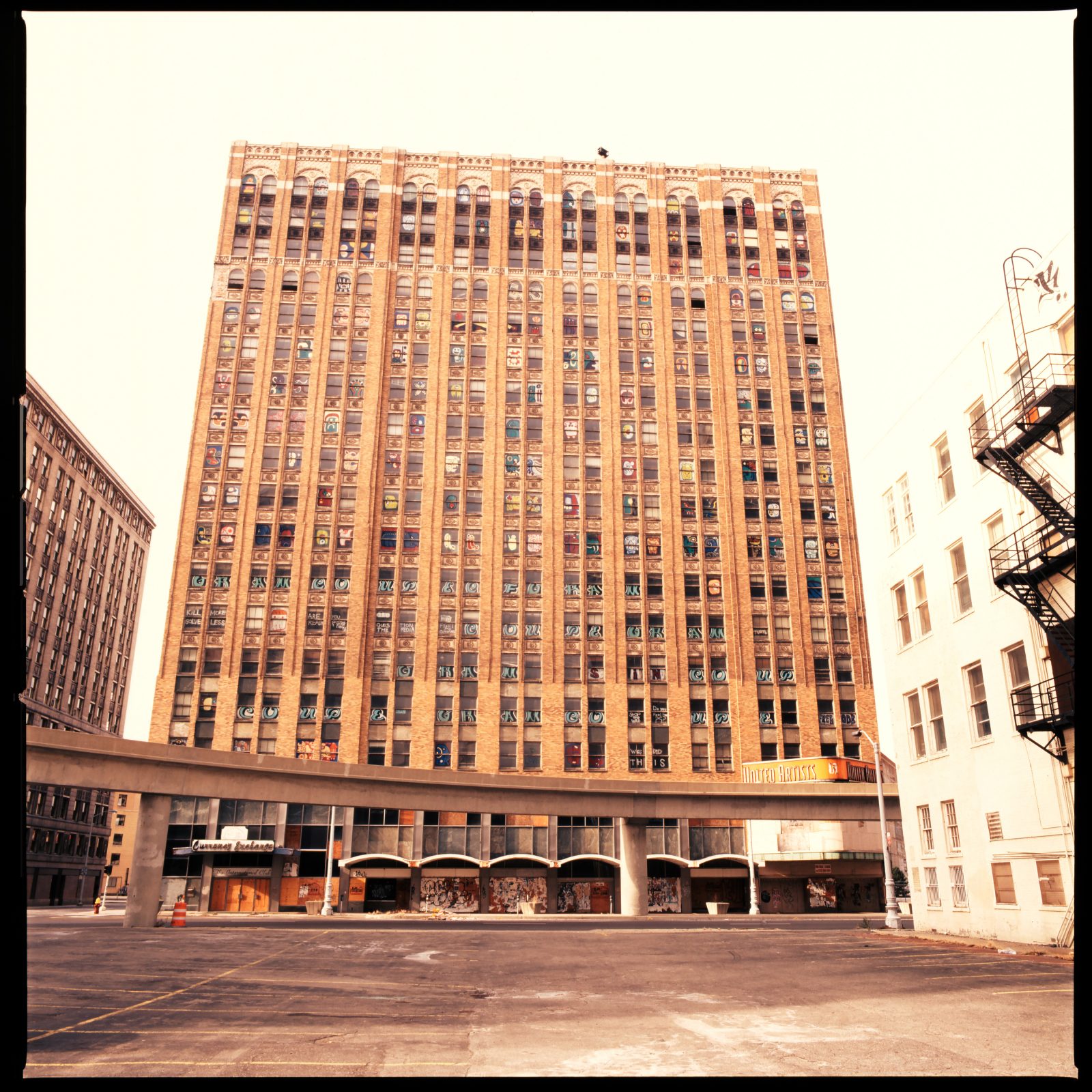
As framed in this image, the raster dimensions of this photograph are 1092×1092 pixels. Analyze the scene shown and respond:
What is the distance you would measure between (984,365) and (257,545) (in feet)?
194

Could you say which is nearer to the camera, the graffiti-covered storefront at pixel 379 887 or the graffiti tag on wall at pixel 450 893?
the graffiti-covered storefront at pixel 379 887

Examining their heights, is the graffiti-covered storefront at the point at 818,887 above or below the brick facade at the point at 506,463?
below

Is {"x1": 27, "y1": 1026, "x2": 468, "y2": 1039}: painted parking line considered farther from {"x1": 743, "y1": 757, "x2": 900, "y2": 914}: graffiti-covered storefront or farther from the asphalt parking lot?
{"x1": 743, "y1": 757, "x2": 900, "y2": 914}: graffiti-covered storefront

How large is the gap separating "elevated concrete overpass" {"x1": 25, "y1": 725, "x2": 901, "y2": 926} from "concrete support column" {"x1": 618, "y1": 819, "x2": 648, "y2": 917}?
61mm

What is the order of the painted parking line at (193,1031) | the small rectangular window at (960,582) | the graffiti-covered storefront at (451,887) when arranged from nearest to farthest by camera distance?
1. the painted parking line at (193,1031)
2. the small rectangular window at (960,582)
3. the graffiti-covered storefront at (451,887)

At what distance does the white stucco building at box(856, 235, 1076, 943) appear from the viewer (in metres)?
25.0

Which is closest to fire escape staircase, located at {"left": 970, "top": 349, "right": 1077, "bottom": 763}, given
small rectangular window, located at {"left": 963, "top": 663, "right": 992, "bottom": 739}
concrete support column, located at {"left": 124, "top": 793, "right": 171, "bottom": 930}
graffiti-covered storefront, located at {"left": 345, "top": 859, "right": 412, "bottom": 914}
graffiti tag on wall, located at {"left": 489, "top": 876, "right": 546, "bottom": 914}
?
small rectangular window, located at {"left": 963, "top": 663, "right": 992, "bottom": 739}

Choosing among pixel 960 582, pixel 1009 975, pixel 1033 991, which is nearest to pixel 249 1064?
pixel 1033 991

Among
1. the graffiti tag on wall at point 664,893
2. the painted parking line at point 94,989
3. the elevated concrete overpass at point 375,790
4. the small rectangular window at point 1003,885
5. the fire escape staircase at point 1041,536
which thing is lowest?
the graffiti tag on wall at point 664,893

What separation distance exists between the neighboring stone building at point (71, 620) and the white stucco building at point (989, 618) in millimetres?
76154

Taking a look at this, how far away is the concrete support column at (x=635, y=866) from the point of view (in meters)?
50.8

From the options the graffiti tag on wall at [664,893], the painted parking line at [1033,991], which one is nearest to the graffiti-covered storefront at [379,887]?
the graffiti tag on wall at [664,893]

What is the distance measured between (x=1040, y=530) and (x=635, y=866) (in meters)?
34.1

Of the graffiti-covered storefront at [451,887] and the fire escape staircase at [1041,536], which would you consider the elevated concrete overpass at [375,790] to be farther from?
the fire escape staircase at [1041,536]
